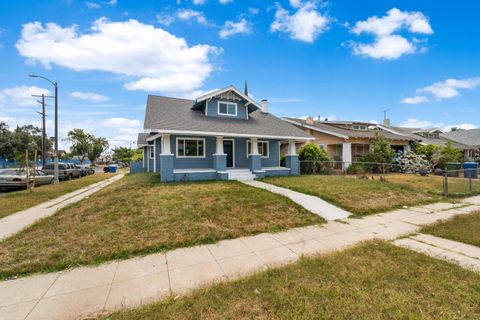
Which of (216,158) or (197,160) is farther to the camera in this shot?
(197,160)

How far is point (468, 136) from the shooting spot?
30875 millimetres

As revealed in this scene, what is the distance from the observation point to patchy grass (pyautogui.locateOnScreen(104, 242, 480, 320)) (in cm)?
256

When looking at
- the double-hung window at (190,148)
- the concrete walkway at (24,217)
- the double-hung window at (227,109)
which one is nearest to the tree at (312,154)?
the double-hung window at (227,109)

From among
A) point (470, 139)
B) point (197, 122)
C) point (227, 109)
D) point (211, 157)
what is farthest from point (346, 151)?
point (470, 139)

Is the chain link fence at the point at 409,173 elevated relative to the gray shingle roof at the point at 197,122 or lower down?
lower down

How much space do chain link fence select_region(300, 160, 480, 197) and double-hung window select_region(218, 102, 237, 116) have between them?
251 inches

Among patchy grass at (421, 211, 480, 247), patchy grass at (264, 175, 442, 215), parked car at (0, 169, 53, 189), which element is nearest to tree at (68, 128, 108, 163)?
parked car at (0, 169, 53, 189)

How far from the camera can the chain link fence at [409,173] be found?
1169 centimetres

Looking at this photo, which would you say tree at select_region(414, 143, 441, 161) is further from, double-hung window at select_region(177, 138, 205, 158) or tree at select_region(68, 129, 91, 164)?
tree at select_region(68, 129, 91, 164)

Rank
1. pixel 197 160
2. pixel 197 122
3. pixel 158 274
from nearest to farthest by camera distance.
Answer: pixel 158 274 → pixel 197 122 → pixel 197 160

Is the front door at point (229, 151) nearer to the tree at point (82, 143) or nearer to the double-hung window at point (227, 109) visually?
the double-hung window at point (227, 109)

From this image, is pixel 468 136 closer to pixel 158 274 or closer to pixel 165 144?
pixel 165 144

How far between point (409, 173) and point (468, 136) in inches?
897

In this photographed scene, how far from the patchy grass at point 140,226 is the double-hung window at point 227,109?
8.10 metres
